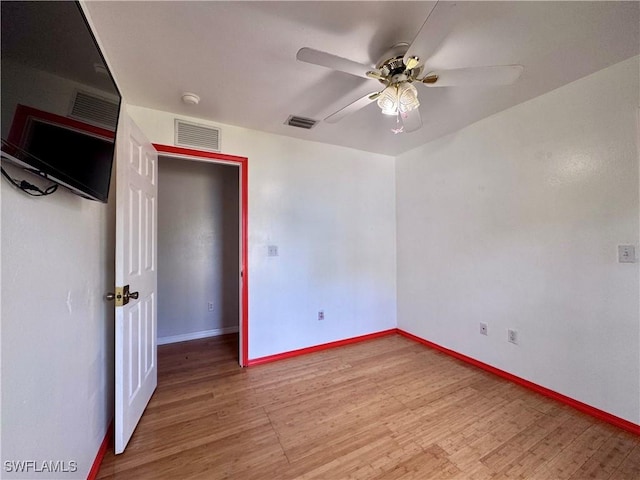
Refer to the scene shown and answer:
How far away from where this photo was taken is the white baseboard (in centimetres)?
321

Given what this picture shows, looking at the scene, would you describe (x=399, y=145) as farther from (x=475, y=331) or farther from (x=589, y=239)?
(x=475, y=331)

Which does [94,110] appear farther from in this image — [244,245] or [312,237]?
[312,237]

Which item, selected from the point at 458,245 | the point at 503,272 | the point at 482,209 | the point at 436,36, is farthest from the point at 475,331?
the point at 436,36

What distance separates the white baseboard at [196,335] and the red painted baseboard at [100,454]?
1.65 metres

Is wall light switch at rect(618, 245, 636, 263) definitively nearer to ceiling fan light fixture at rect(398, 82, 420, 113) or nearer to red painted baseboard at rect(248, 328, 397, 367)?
ceiling fan light fixture at rect(398, 82, 420, 113)

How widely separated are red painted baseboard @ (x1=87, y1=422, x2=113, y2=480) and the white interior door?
0.26 feet

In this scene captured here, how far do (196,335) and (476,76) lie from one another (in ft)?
12.7

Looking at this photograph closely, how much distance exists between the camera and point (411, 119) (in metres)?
1.78

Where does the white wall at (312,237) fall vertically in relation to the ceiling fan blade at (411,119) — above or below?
below

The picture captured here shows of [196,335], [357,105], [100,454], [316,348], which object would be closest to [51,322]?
[100,454]

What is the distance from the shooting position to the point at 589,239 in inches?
72.4

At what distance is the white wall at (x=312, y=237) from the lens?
261 cm

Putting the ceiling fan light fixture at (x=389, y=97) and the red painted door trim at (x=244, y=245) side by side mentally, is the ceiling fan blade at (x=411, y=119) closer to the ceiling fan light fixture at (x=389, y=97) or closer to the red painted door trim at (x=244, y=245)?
the ceiling fan light fixture at (x=389, y=97)

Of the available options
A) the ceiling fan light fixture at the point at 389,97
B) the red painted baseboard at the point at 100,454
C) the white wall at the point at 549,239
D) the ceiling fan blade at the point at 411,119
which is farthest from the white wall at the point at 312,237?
the ceiling fan light fixture at the point at 389,97
